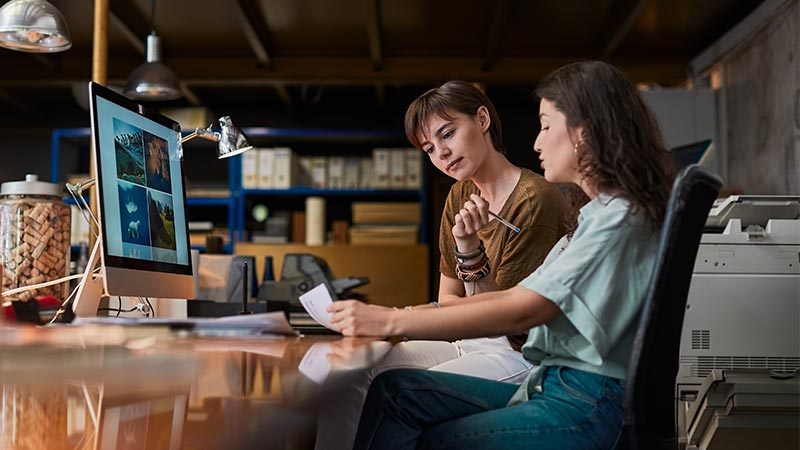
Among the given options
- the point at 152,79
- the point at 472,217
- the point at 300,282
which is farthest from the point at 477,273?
the point at 152,79

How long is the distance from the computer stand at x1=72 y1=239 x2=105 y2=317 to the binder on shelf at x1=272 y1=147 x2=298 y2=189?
5.06m

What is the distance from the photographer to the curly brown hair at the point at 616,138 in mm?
1523

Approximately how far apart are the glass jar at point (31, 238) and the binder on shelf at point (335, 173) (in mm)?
5073

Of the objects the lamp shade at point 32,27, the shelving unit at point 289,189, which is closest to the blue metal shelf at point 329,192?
the shelving unit at point 289,189

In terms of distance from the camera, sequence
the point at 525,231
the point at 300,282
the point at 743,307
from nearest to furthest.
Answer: the point at 525,231 → the point at 743,307 → the point at 300,282

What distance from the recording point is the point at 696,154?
4613 mm

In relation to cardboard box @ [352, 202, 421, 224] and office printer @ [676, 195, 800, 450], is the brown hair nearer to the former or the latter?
office printer @ [676, 195, 800, 450]

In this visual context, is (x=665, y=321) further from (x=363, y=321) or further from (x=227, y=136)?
(x=227, y=136)

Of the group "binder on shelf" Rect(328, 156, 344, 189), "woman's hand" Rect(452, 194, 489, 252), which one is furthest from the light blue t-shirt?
"binder on shelf" Rect(328, 156, 344, 189)

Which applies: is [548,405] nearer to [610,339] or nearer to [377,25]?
[610,339]

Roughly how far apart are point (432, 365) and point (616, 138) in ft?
2.58

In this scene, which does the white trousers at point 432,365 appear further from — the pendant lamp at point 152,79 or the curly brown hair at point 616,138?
the pendant lamp at point 152,79

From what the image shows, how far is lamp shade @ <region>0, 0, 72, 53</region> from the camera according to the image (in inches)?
119

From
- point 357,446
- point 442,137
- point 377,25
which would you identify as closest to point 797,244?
point 442,137
